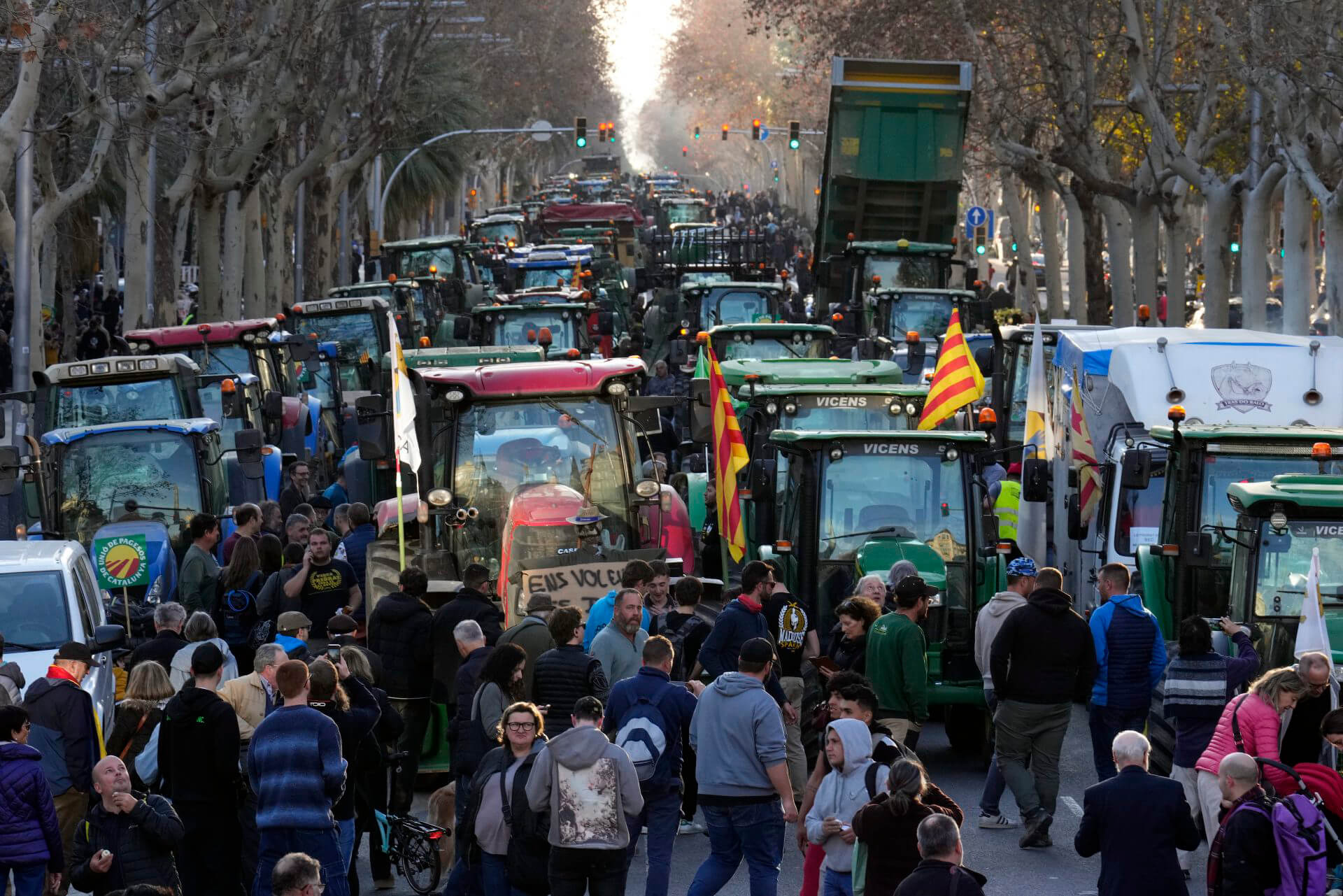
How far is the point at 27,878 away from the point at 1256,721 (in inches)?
220

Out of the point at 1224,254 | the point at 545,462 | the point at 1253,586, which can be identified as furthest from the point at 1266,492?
the point at 1224,254

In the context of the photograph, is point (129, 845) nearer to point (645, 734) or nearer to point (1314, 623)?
point (645, 734)

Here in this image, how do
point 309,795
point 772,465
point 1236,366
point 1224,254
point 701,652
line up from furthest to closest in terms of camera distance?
1. point 1224,254
2. point 1236,366
3. point 772,465
4. point 701,652
5. point 309,795

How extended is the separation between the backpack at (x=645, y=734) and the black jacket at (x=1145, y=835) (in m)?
2.14

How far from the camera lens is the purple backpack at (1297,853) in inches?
316

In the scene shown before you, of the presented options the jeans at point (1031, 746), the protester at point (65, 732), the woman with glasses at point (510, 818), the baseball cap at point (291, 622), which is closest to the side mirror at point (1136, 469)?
the jeans at point (1031, 746)

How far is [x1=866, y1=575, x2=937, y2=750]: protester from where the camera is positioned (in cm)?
1093

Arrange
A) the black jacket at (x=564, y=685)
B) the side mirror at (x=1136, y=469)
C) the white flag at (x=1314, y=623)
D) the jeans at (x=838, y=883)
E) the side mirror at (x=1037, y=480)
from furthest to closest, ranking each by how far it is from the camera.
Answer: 1. the side mirror at (x=1037, y=480)
2. the side mirror at (x=1136, y=469)
3. the black jacket at (x=564, y=685)
4. the white flag at (x=1314, y=623)
5. the jeans at (x=838, y=883)

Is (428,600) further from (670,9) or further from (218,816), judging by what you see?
(670,9)

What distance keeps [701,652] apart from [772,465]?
12.0 ft

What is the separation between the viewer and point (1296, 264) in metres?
27.7

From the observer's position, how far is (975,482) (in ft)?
45.4

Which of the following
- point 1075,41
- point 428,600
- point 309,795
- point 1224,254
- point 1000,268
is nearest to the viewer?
point 309,795

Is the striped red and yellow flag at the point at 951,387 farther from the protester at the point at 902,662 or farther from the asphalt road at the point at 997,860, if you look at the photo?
the protester at the point at 902,662
